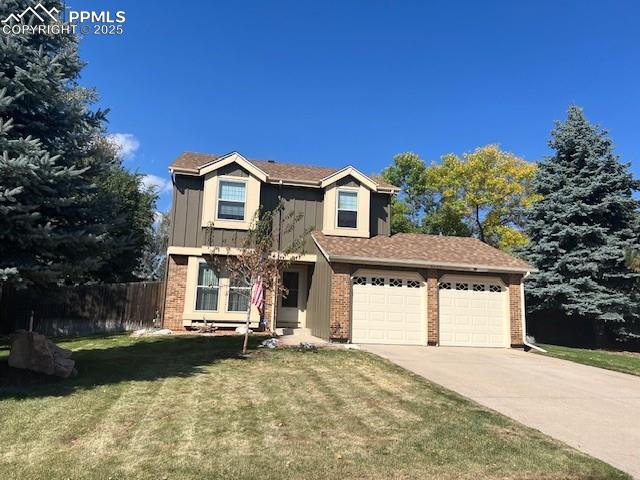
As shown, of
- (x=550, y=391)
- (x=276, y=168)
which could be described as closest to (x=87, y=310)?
(x=276, y=168)

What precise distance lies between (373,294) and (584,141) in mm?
12904

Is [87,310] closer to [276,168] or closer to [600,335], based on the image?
[276,168]

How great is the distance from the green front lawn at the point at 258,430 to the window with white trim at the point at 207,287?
6420mm

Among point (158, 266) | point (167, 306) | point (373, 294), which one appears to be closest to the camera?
point (373, 294)

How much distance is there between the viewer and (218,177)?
1722cm

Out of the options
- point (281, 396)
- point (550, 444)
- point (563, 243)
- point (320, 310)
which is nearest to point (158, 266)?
point (320, 310)

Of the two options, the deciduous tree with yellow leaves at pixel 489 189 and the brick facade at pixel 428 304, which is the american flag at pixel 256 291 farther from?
the deciduous tree with yellow leaves at pixel 489 189

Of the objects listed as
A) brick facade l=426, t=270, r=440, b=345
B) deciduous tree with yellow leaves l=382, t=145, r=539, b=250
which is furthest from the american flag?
deciduous tree with yellow leaves l=382, t=145, r=539, b=250

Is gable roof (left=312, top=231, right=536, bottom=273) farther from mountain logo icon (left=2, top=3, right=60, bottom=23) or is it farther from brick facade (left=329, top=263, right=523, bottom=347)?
mountain logo icon (left=2, top=3, right=60, bottom=23)

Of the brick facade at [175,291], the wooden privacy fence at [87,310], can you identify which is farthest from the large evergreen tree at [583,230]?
the wooden privacy fence at [87,310]

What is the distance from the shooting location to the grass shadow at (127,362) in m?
8.44

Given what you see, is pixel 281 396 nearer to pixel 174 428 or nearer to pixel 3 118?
pixel 174 428

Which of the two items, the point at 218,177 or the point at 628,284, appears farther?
the point at 628,284

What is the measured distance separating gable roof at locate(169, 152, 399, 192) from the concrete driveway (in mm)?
6721
